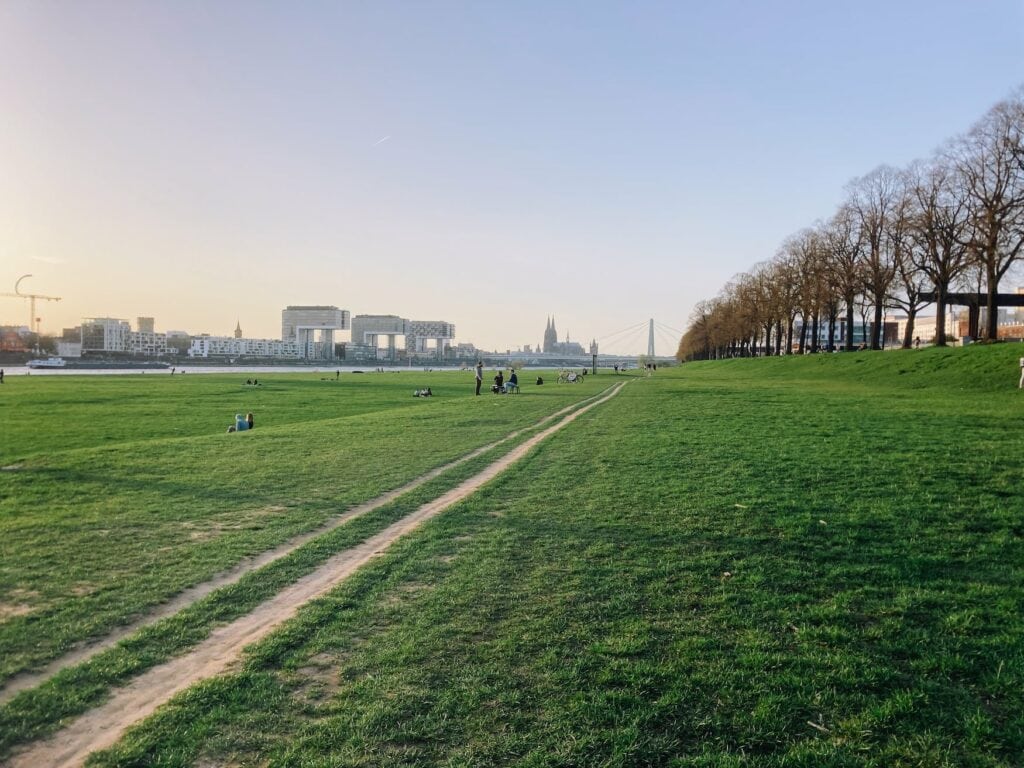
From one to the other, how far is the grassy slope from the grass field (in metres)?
0.06

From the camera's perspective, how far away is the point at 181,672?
15.3 feet

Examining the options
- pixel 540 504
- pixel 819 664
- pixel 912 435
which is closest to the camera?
pixel 819 664

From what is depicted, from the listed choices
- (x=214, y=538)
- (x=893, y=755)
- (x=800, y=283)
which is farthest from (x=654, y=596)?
(x=800, y=283)

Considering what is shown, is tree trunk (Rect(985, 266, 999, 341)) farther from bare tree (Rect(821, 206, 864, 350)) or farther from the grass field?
the grass field

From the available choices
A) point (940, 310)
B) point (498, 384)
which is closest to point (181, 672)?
point (498, 384)

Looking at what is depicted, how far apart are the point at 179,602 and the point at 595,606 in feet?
13.0

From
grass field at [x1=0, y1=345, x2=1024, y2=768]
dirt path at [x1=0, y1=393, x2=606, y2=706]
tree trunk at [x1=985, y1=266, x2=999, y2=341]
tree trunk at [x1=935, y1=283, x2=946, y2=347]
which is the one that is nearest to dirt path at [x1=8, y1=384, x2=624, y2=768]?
grass field at [x1=0, y1=345, x2=1024, y2=768]

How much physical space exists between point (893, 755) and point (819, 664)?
985 mm

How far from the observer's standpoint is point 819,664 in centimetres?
470

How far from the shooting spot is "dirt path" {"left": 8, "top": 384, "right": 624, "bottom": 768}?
3787 mm

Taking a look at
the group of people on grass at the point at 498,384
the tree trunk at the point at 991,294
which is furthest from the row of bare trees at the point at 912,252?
the group of people on grass at the point at 498,384

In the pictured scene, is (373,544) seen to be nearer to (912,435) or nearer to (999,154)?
(912,435)

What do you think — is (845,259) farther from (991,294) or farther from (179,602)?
(179,602)

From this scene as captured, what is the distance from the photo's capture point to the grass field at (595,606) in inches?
153
